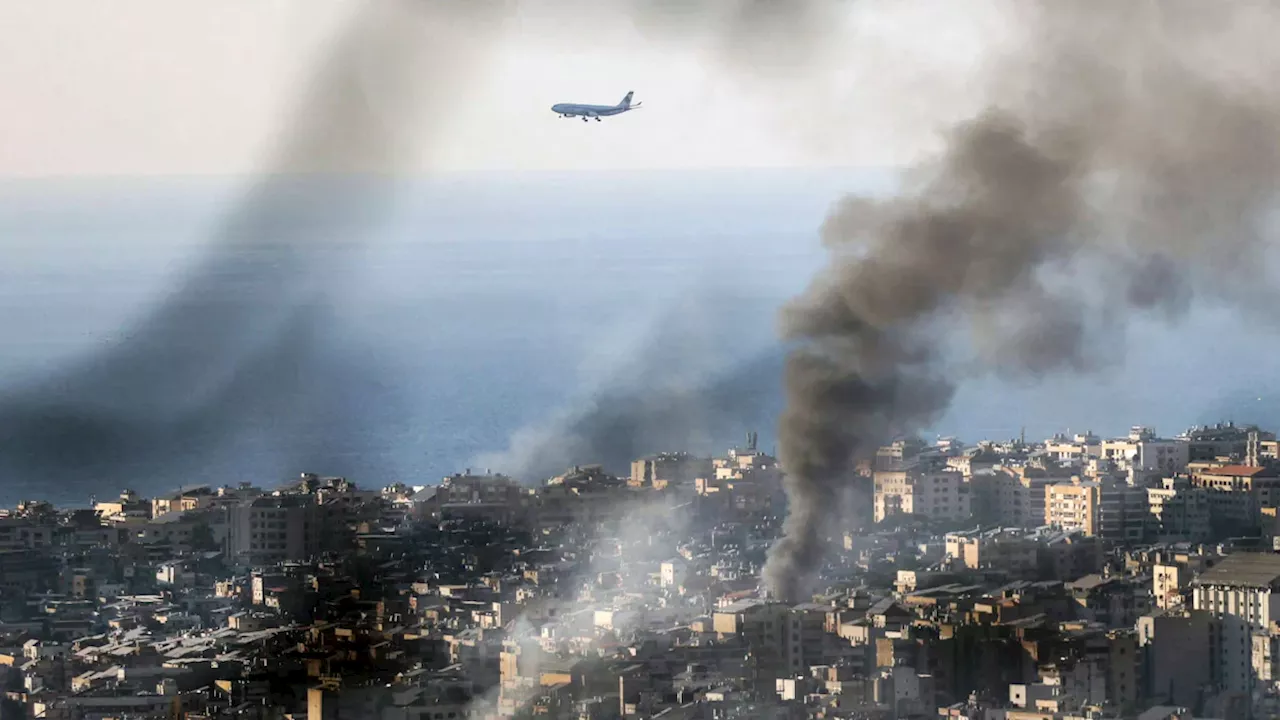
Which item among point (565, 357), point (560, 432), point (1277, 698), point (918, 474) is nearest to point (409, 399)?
point (565, 357)

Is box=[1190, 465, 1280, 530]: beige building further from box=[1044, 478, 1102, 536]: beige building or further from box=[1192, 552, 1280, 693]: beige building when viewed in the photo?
box=[1192, 552, 1280, 693]: beige building

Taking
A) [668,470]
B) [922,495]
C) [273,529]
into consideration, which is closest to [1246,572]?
[922,495]

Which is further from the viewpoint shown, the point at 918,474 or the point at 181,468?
the point at 181,468

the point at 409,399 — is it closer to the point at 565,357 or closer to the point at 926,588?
the point at 565,357

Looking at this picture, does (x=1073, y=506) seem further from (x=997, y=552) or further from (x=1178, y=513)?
(x=997, y=552)

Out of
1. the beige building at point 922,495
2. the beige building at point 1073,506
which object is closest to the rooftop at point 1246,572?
the beige building at point 1073,506

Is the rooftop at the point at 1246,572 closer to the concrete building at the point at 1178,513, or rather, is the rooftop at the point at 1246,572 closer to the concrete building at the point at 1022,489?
the concrete building at the point at 1178,513

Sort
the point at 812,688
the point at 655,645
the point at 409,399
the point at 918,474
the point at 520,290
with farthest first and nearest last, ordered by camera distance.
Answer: the point at 520,290, the point at 409,399, the point at 918,474, the point at 655,645, the point at 812,688

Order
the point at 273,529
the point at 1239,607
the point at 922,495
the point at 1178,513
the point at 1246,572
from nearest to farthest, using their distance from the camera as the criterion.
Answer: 1. the point at 1239,607
2. the point at 1246,572
3. the point at 273,529
4. the point at 1178,513
5. the point at 922,495

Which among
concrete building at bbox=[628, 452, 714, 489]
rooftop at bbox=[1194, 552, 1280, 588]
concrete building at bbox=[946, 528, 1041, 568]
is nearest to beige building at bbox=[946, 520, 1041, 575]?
concrete building at bbox=[946, 528, 1041, 568]
